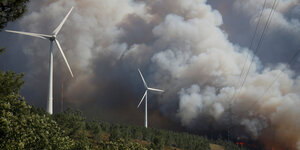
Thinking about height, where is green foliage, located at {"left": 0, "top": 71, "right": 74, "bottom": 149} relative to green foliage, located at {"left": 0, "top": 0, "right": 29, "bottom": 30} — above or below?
below

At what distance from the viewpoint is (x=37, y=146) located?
57.4m

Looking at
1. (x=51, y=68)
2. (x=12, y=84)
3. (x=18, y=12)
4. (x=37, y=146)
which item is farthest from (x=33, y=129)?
(x=51, y=68)

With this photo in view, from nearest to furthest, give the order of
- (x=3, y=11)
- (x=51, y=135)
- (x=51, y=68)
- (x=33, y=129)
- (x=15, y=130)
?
(x=3, y=11)
(x=15, y=130)
(x=33, y=129)
(x=51, y=135)
(x=51, y=68)

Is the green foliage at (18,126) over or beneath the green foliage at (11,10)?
beneath

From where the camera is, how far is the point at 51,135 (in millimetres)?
62531

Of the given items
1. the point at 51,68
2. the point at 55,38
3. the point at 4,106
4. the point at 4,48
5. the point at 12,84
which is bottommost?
the point at 4,106

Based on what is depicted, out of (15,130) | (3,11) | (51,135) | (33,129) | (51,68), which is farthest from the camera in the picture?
(51,68)

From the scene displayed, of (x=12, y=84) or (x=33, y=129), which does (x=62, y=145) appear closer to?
(x=33, y=129)

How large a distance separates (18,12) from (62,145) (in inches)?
1194

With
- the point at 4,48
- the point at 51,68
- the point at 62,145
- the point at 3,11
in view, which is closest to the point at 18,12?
the point at 3,11

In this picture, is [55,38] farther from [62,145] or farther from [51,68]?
[62,145]

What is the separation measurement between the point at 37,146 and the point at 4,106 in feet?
33.3

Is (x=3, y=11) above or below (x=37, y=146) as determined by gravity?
above

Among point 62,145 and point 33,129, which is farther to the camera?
point 62,145
